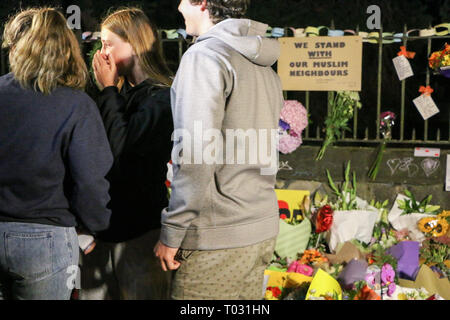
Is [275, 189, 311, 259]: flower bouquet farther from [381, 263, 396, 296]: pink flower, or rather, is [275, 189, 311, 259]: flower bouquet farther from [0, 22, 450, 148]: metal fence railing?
[0, 22, 450, 148]: metal fence railing

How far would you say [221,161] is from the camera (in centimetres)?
197

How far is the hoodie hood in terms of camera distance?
201cm

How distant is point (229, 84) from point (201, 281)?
2.32 feet

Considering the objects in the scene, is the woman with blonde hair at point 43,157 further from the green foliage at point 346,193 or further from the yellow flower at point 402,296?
the green foliage at point 346,193

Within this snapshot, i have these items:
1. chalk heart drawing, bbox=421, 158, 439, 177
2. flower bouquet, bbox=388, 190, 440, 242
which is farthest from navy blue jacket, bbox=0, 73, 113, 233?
chalk heart drawing, bbox=421, 158, 439, 177

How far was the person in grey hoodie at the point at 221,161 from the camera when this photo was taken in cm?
189

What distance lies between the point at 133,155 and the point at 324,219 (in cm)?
238

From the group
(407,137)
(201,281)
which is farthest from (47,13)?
(407,137)

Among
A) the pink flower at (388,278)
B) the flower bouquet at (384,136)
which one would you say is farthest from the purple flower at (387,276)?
the flower bouquet at (384,136)

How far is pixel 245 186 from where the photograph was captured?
201 cm

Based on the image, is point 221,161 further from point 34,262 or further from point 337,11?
point 337,11

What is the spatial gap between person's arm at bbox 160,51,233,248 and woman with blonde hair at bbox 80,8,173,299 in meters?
0.35

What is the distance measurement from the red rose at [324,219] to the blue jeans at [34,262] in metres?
2.60

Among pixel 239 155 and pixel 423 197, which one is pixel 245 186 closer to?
pixel 239 155
